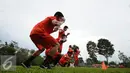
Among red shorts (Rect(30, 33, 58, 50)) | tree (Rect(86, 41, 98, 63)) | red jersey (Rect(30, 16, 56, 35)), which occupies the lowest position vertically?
red shorts (Rect(30, 33, 58, 50))

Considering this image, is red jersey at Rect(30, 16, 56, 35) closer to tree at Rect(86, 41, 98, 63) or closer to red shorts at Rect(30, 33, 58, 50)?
red shorts at Rect(30, 33, 58, 50)

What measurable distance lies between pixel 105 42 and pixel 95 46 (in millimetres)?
7236

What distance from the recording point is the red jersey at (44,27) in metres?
8.84

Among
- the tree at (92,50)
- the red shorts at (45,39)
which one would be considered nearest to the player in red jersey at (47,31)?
the red shorts at (45,39)

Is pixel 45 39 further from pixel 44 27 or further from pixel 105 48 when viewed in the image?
pixel 105 48

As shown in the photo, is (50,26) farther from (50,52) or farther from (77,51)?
(77,51)

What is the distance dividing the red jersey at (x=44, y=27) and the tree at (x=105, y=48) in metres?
110

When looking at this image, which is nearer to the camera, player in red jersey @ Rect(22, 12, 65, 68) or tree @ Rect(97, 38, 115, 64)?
player in red jersey @ Rect(22, 12, 65, 68)

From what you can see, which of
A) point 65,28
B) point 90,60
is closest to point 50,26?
point 65,28

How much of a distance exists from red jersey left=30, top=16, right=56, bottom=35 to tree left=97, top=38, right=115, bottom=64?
109801 mm

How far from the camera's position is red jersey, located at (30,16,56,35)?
884 centimetres

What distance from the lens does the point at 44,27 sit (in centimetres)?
899

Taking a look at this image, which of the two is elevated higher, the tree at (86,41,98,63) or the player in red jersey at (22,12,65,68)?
the tree at (86,41,98,63)

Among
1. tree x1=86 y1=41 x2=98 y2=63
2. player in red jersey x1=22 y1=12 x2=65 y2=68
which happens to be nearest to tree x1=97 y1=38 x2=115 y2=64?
tree x1=86 y1=41 x2=98 y2=63
